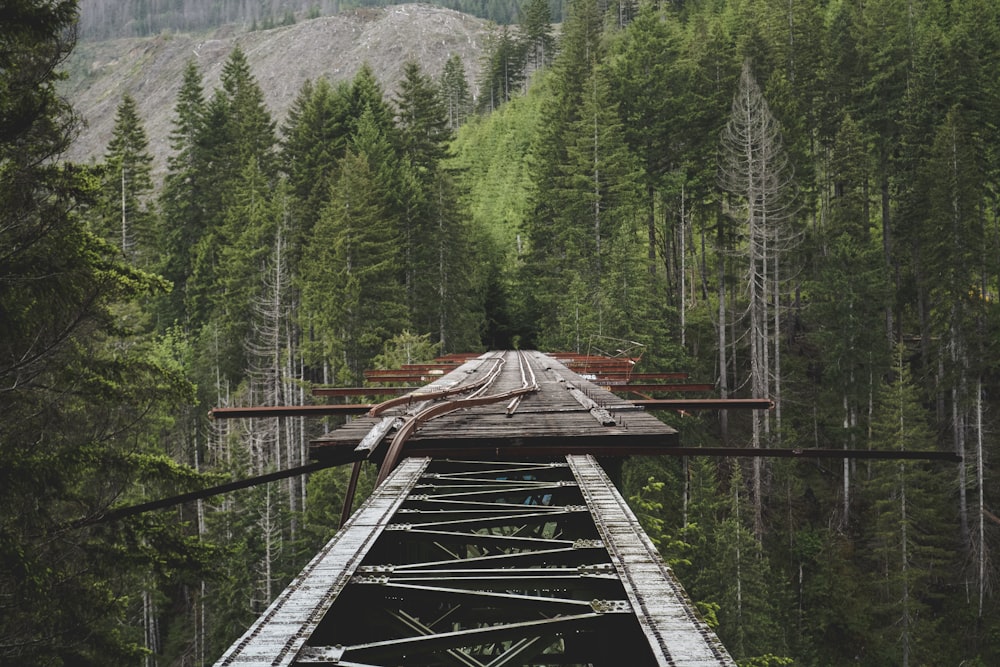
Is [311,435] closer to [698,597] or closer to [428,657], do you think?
[698,597]

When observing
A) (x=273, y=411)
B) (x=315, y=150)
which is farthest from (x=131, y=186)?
(x=273, y=411)

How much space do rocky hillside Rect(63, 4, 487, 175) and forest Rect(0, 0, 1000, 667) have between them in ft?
298

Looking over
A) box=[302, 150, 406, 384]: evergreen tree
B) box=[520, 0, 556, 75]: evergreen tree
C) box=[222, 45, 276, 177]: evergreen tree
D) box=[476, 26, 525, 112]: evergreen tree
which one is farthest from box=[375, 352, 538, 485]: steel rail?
box=[520, 0, 556, 75]: evergreen tree

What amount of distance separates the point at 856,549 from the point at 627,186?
2528cm

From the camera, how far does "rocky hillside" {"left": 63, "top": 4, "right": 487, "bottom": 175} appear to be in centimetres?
14175

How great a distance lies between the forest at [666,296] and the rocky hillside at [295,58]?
298ft

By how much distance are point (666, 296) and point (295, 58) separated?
144 m

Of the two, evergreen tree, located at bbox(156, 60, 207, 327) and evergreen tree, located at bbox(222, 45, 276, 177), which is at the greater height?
evergreen tree, located at bbox(222, 45, 276, 177)

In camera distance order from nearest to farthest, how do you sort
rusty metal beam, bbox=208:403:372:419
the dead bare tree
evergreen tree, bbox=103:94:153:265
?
rusty metal beam, bbox=208:403:372:419 → the dead bare tree → evergreen tree, bbox=103:94:153:265

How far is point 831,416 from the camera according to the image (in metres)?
36.9

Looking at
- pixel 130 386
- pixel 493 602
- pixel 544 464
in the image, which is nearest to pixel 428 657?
pixel 493 602

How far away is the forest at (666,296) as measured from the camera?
24.4 metres

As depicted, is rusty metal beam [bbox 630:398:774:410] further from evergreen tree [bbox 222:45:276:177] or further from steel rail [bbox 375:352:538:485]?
evergreen tree [bbox 222:45:276:177]

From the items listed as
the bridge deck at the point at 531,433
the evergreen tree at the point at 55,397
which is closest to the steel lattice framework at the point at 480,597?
the bridge deck at the point at 531,433
